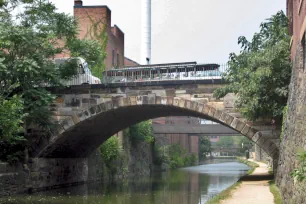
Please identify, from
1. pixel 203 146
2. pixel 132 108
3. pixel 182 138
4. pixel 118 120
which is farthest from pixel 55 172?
pixel 203 146

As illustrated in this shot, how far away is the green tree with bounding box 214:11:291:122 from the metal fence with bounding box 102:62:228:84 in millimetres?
1154

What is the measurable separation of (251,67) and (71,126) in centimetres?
975

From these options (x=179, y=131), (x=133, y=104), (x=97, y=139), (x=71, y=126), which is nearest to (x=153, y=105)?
(x=133, y=104)

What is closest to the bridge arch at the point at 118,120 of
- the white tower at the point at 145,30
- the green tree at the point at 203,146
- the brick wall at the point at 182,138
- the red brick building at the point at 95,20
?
the red brick building at the point at 95,20

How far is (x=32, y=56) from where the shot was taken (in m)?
22.2

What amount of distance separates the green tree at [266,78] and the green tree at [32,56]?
8.16 m

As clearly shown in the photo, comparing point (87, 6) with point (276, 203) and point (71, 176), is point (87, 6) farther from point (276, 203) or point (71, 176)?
point (276, 203)

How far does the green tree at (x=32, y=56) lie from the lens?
69.1 feet

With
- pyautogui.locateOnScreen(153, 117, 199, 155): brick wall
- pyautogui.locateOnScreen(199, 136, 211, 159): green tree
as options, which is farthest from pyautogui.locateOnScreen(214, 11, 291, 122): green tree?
pyautogui.locateOnScreen(199, 136, 211, 159): green tree

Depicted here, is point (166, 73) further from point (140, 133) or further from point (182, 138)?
point (182, 138)

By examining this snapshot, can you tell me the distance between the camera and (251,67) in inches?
850

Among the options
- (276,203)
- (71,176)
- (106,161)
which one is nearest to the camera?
(276,203)

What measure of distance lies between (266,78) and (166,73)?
6.41 meters

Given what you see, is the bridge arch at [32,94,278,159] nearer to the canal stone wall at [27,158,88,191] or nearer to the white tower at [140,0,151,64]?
the canal stone wall at [27,158,88,191]
